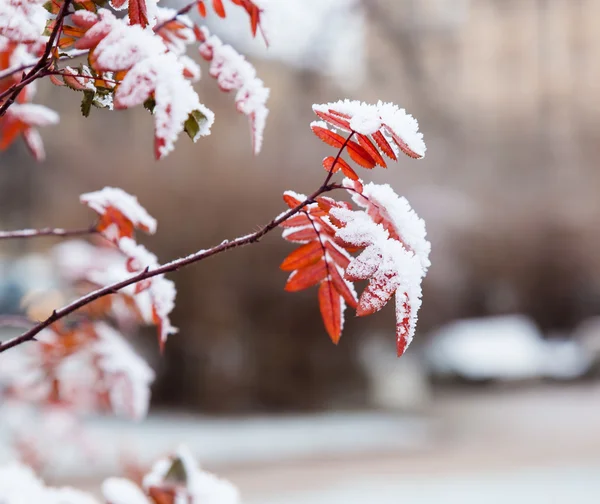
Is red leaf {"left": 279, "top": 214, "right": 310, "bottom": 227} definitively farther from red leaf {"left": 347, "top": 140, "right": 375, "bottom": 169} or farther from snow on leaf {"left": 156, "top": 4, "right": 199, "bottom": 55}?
snow on leaf {"left": 156, "top": 4, "right": 199, "bottom": 55}

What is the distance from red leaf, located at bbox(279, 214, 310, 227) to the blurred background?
327cm

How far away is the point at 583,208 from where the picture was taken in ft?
29.3

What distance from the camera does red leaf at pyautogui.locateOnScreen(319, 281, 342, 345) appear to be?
Result: 2.80 ft

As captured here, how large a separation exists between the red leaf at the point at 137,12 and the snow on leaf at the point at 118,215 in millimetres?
377

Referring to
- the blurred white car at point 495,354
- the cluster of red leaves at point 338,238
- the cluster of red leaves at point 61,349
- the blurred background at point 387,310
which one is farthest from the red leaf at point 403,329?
the blurred white car at point 495,354

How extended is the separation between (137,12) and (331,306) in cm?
39

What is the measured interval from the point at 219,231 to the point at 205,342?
1077 millimetres

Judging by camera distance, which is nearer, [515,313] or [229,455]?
[229,455]

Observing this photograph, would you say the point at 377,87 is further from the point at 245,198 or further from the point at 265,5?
the point at 265,5

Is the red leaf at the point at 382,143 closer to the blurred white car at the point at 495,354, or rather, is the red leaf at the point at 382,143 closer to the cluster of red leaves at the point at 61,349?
A: the cluster of red leaves at the point at 61,349

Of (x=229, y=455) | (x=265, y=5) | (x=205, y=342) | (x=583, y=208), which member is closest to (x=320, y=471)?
(x=229, y=455)

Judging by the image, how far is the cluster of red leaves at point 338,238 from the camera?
0.65 metres

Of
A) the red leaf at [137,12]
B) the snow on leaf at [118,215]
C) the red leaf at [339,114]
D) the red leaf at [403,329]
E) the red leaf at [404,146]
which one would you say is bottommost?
the red leaf at [403,329]

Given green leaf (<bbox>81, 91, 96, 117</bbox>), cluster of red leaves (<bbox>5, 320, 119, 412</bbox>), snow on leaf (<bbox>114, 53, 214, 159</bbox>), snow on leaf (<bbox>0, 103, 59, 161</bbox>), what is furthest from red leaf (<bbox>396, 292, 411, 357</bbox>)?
cluster of red leaves (<bbox>5, 320, 119, 412</bbox>)
